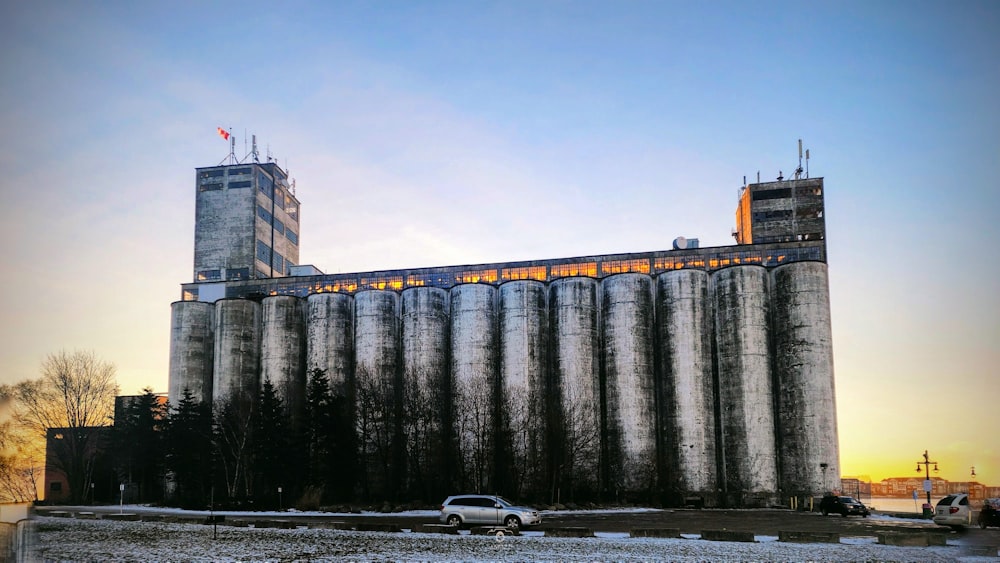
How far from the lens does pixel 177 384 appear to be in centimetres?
10225

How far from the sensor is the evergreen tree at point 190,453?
82.8 meters

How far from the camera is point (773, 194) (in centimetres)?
11756

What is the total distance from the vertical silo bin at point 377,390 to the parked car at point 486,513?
133 feet

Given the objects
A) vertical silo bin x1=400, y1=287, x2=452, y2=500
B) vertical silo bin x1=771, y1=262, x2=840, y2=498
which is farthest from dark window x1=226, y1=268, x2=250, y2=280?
vertical silo bin x1=771, y1=262, x2=840, y2=498

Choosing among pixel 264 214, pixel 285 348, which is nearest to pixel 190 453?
pixel 285 348

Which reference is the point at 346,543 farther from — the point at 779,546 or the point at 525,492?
the point at 525,492

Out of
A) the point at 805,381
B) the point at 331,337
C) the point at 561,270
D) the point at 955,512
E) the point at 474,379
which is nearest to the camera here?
the point at 955,512

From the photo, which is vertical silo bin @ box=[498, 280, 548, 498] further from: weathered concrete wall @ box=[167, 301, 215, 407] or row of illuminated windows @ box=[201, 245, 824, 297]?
weathered concrete wall @ box=[167, 301, 215, 407]

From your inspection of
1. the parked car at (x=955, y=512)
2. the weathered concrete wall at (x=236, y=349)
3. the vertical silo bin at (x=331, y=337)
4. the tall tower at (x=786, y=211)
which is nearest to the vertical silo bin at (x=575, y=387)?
the vertical silo bin at (x=331, y=337)

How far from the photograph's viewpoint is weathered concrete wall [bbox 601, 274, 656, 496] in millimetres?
86875

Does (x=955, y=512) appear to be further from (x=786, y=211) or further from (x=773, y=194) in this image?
(x=773, y=194)

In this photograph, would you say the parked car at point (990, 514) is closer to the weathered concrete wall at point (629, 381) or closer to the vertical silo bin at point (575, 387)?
the vertical silo bin at point (575, 387)

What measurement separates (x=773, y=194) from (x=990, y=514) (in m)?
80.2

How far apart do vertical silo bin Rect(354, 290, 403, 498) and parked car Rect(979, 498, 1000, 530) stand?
52.1 metres
